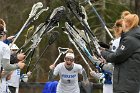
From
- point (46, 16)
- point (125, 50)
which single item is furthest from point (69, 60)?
point (46, 16)

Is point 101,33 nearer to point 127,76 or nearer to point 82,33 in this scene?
point 82,33

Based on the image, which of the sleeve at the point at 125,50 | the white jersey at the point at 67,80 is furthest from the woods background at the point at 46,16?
the sleeve at the point at 125,50

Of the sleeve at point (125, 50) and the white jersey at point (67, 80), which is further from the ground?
the sleeve at point (125, 50)

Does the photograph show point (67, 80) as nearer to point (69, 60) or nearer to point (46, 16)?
point (69, 60)

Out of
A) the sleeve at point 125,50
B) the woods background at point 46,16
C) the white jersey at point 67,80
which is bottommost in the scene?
the white jersey at point 67,80

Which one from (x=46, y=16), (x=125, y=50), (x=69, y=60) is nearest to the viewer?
(x=125, y=50)

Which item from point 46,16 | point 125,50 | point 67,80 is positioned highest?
point 46,16

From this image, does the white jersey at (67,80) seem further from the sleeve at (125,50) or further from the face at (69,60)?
the sleeve at (125,50)

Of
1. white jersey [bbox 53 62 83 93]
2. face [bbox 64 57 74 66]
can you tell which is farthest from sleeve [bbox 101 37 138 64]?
white jersey [bbox 53 62 83 93]

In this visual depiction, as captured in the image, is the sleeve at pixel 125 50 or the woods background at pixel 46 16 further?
the woods background at pixel 46 16

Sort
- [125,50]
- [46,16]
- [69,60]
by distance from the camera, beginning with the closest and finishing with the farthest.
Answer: [125,50]
[69,60]
[46,16]

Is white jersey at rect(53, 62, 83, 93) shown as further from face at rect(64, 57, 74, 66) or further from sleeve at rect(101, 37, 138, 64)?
sleeve at rect(101, 37, 138, 64)

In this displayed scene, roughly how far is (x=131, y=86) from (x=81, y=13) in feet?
15.1

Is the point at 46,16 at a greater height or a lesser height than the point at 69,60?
greater
